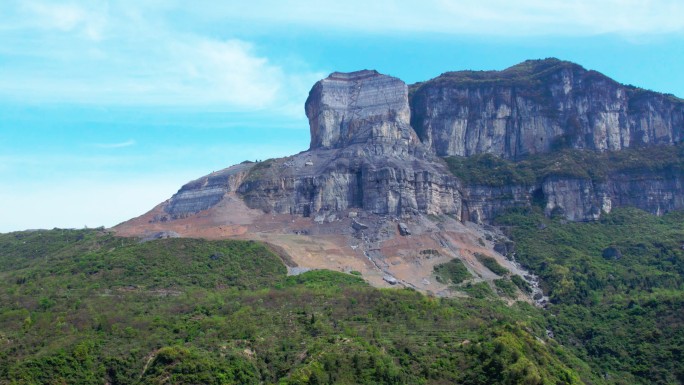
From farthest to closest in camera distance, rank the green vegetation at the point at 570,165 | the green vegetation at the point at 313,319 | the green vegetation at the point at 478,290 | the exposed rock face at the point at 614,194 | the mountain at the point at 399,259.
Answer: the green vegetation at the point at 570,165, the exposed rock face at the point at 614,194, the green vegetation at the point at 478,290, the mountain at the point at 399,259, the green vegetation at the point at 313,319

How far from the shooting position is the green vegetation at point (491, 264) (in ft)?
343

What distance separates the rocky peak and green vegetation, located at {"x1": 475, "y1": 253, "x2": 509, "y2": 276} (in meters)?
28.2

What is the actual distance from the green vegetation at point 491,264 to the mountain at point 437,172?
1.04m

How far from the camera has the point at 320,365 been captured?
58.8 metres

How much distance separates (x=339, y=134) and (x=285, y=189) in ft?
62.3

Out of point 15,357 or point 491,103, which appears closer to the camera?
point 15,357

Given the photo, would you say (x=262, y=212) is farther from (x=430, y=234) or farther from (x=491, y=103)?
(x=491, y=103)

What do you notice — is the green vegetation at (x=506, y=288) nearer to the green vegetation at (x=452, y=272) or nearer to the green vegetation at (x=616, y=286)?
the green vegetation at (x=452, y=272)

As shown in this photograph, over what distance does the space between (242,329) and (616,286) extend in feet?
177

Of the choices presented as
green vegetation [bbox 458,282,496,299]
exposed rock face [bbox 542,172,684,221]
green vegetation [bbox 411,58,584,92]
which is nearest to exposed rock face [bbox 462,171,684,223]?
exposed rock face [bbox 542,172,684,221]

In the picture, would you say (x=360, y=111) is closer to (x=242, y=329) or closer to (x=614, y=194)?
(x=614, y=194)

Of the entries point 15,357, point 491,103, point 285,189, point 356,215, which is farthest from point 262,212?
point 15,357

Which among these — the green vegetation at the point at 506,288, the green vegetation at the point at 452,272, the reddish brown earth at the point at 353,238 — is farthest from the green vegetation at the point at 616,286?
the green vegetation at the point at 452,272

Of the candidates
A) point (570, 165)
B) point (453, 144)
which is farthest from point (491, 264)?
point (453, 144)
